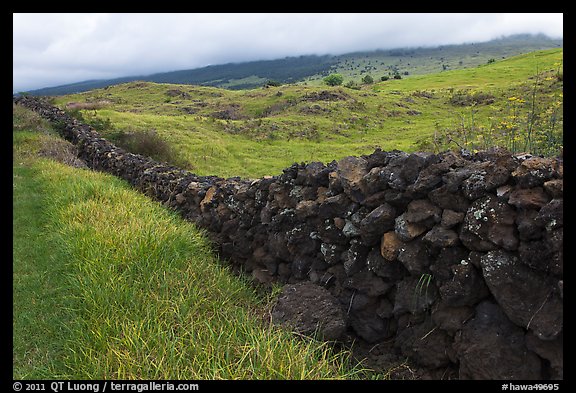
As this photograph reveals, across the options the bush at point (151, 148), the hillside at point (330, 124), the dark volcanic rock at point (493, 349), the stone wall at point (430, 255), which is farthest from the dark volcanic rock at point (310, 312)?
Answer: the bush at point (151, 148)

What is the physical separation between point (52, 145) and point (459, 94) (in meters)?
37.4

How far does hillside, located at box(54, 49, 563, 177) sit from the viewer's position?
19266 mm

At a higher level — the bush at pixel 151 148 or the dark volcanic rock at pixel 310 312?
the bush at pixel 151 148

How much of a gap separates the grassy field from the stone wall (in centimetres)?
67

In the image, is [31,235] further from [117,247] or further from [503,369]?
[503,369]

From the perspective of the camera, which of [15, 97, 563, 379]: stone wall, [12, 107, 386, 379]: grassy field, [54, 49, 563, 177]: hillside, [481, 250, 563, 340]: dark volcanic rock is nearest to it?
[481, 250, 563, 340]: dark volcanic rock

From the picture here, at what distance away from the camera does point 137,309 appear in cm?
526

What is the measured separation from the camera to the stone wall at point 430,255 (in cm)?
371

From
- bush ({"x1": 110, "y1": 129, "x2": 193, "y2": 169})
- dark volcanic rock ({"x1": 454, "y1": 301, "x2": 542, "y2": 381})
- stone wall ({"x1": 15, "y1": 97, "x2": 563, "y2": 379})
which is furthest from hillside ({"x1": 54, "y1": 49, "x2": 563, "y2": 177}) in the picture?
dark volcanic rock ({"x1": 454, "y1": 301, "x2": 542, "y2": 381})

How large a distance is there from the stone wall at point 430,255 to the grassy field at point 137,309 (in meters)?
0.67

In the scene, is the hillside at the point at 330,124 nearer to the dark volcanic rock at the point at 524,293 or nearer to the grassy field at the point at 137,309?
the dark volcanic rock at the point at 524,293

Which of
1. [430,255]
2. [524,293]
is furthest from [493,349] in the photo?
[430,255]

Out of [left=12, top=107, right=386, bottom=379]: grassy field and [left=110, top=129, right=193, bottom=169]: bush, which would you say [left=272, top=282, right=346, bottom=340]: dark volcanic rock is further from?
[left=110, top=129, right=193, bottom=169]: bush
